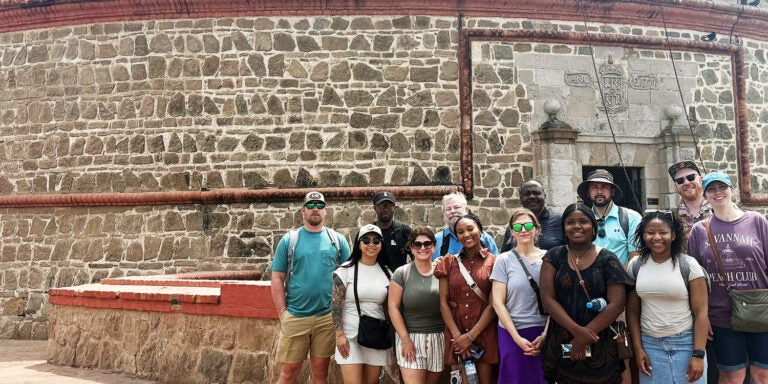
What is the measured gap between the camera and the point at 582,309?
3279 millimetres

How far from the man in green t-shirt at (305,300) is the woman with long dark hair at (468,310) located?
104cm

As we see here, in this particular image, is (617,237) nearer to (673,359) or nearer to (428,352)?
(673,359)

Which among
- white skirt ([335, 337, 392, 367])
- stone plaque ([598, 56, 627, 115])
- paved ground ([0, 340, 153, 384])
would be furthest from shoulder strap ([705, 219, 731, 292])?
stone plaque ([598, 56, 627, 115])

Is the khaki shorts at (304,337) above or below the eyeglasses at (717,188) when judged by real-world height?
below

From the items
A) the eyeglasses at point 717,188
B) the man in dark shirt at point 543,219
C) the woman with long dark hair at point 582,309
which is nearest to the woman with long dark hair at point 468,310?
the woman with long dark hair at point 582,309

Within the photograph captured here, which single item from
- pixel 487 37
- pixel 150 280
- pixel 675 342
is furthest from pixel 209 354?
pixel 487 37

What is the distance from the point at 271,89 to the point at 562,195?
4635mm

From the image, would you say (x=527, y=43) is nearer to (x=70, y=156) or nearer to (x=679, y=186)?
(x=679, y=186)

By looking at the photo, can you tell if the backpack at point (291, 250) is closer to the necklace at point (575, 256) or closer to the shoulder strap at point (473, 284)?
the shoulder strap at point (473, 284)

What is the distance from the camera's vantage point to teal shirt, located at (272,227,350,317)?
4332mm

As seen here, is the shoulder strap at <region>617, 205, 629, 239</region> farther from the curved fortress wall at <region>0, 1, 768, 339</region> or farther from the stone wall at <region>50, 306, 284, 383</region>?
the curved fortress wall at <region>0, 1, 768, 339</region>

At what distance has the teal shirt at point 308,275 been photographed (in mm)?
4332

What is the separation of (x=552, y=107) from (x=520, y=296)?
619 cm

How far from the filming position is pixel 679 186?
4297 millimetres
